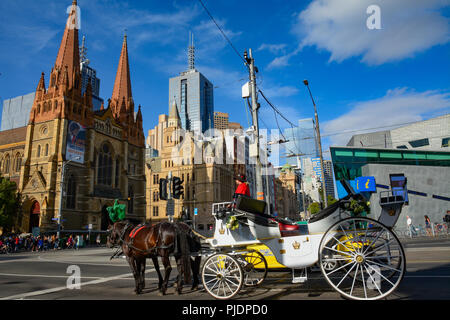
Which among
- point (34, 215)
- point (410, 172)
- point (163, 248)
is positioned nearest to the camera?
point (163, 248)

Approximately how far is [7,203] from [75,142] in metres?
12.0

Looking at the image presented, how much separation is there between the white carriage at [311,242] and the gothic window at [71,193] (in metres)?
42.4

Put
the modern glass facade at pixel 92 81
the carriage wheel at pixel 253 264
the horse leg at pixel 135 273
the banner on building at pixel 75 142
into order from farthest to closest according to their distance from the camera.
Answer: the modern glass facade at pixel 92 81 < the banner on building at pixel 75 142 < the horse leg at pixel 135 273 < the carriage wheel at pixel 253 264

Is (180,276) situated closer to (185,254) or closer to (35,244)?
(185,254)

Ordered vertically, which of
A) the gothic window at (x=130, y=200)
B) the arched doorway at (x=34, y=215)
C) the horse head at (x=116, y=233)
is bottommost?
the horse head at (x=116, y=233)

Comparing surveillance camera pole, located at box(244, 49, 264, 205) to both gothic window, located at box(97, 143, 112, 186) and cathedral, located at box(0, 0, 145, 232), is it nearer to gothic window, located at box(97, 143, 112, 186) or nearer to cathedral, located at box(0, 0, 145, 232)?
cathedral, located at box(0, 0, 145, 232)

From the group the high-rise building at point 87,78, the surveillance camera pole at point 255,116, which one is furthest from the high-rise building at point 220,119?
the surveillance camera pole at point 255,116

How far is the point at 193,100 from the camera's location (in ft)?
600

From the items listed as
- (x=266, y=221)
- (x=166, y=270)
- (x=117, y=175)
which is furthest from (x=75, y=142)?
(x=266, y=221)

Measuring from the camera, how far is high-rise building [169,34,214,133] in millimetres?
179250

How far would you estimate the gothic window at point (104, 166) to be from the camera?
49000 mm

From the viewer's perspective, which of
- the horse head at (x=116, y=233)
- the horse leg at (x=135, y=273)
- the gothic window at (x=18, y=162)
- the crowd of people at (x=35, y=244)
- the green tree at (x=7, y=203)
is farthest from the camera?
the gothic window at (x=18, y=162)

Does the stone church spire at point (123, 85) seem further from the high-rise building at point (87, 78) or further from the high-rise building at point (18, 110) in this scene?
the high-rise building at point (87, 78)

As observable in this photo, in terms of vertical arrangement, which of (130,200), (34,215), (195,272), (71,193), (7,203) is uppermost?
(71,193)
